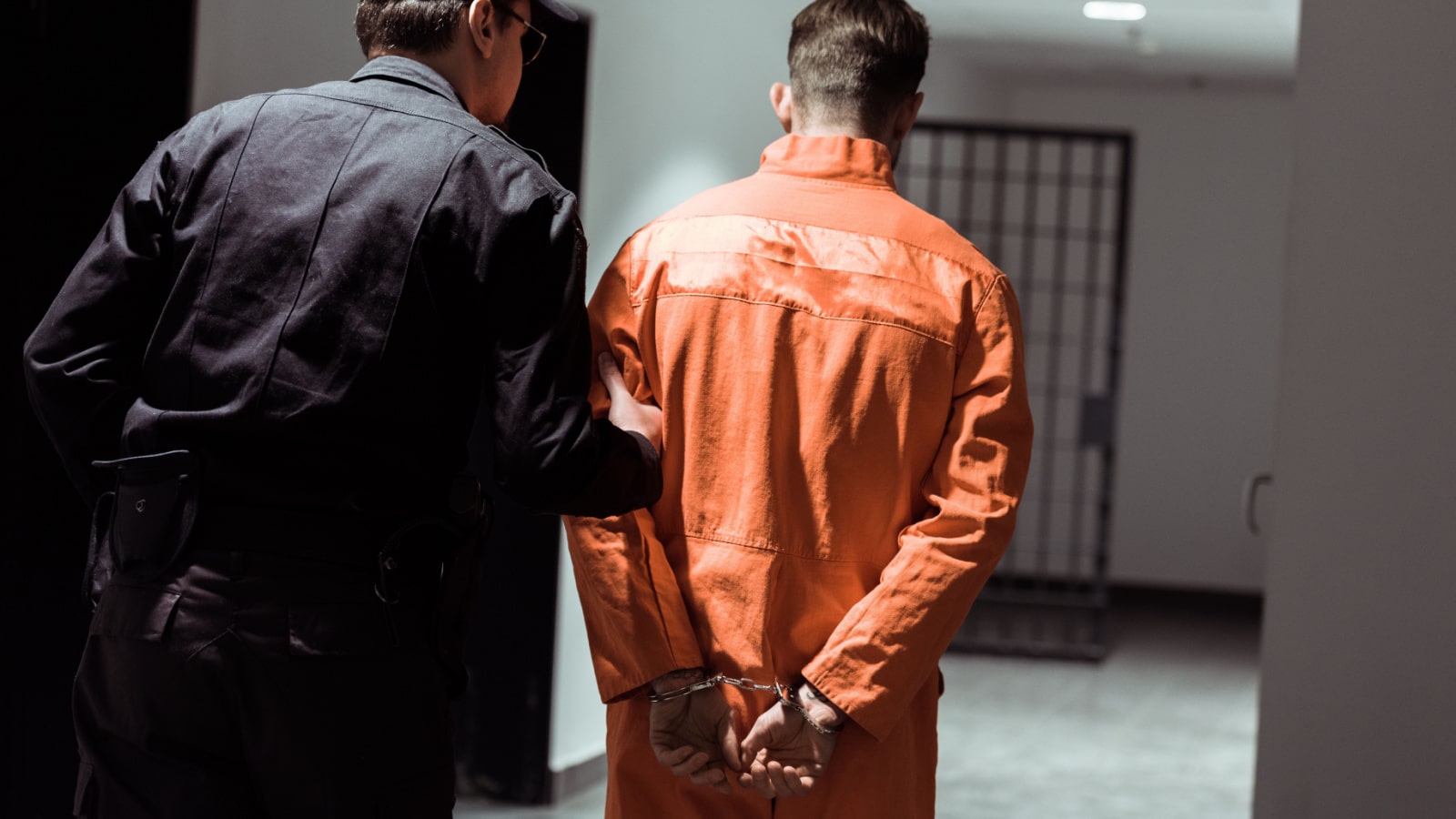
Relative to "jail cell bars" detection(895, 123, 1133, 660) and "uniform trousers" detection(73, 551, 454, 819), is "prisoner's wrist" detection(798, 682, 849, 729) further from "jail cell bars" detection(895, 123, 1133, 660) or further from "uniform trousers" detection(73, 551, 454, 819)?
"jail cell bars" detection(895, 123, 1133, 660)

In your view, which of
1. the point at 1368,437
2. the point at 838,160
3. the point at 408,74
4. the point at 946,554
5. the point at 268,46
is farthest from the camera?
the point at 268,46

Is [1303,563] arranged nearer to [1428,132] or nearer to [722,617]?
[1428,132]

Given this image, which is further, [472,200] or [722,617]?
[722,617]

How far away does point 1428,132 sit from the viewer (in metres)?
2.30

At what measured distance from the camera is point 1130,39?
698 cm

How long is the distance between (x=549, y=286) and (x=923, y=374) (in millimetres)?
432

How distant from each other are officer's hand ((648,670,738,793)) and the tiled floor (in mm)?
2289

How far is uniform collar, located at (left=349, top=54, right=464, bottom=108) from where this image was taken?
4.51 feet

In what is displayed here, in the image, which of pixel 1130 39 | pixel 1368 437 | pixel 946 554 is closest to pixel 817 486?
pixel 946 554

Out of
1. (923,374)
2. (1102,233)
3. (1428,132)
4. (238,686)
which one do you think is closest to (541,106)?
(1428,132)

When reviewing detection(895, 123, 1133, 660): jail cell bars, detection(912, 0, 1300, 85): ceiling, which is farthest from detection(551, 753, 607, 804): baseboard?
detection(895, 123, 1133, 660): jail cell bars

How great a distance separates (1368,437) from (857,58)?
1.30 metres

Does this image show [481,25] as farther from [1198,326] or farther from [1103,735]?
[1198,326]

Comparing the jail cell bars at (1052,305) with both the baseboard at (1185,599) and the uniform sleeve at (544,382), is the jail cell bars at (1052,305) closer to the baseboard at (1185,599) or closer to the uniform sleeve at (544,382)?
the baseboard at (1185,599)
